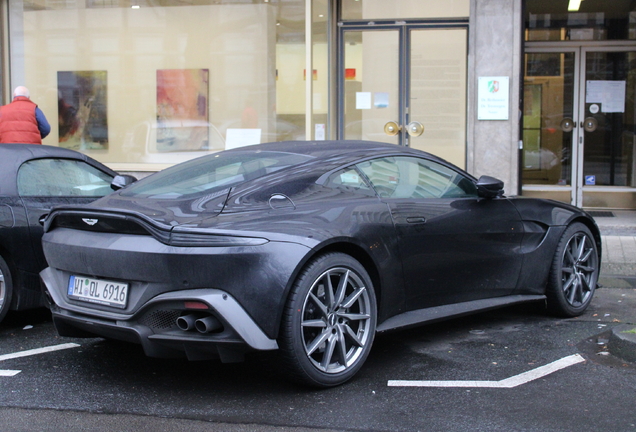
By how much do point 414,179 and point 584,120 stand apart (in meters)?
7.43

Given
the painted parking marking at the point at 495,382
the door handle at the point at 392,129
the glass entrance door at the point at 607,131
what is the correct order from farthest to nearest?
the glass entrance door at the point at 607,131, the door handle at the point at 392,129, the painted parking marking at the point at 495,382

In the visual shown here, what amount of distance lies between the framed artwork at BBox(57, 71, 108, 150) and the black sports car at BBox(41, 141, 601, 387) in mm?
6998

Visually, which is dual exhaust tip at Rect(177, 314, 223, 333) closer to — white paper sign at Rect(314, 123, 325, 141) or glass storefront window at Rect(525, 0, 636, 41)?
white paper sign at Rect(314, 123, 325, 141)

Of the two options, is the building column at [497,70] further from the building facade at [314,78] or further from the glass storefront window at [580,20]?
the glass storefront window at [580,20]

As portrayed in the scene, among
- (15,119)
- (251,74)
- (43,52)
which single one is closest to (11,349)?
(15,119)

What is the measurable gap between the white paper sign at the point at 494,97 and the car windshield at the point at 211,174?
227 inches

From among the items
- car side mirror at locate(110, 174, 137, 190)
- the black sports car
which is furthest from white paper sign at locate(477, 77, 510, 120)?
car side mirror at locate(110, 174, 137, 190)

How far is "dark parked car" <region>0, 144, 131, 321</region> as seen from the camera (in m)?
5.48

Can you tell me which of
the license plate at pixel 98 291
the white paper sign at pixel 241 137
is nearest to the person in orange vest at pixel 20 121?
the white paper sign at pixel 241 137

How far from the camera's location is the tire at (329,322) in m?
4.00

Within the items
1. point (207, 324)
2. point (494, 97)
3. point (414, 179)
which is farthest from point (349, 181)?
point (494, 97)

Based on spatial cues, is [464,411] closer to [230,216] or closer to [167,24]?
[230,216]

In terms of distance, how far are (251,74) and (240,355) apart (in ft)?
25.8

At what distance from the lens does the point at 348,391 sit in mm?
4266
